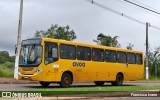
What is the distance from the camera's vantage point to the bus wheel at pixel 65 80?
80.5ft

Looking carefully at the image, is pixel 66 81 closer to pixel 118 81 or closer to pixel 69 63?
pixel 69 63

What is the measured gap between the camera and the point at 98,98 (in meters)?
18.5

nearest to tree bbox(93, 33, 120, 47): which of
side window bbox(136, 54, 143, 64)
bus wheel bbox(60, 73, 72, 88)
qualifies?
side window bbox(136, 54, 143, 64)

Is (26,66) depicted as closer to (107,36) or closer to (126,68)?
(126,68)

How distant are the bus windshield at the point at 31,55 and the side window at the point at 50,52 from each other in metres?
0.42

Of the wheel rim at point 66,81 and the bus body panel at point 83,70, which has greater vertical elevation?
the bus body panel at point 83,70

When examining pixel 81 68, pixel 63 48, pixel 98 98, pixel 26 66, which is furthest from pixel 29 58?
pixel 98 98

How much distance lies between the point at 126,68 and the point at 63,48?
322 inches

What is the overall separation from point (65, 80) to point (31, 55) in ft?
8.86

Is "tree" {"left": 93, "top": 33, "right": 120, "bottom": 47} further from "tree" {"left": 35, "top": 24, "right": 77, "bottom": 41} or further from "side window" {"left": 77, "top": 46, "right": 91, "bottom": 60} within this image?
"side window" {"left": 77, "top": 46, "right": 91, "bottom": 60}

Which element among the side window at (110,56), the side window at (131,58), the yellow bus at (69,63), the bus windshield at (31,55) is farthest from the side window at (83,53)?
the side window at (131,58)

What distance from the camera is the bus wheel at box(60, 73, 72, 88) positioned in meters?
24.5

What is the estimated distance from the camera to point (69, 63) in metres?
25.2

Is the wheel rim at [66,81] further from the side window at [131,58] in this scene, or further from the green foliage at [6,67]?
the green foliage at [6,67]
